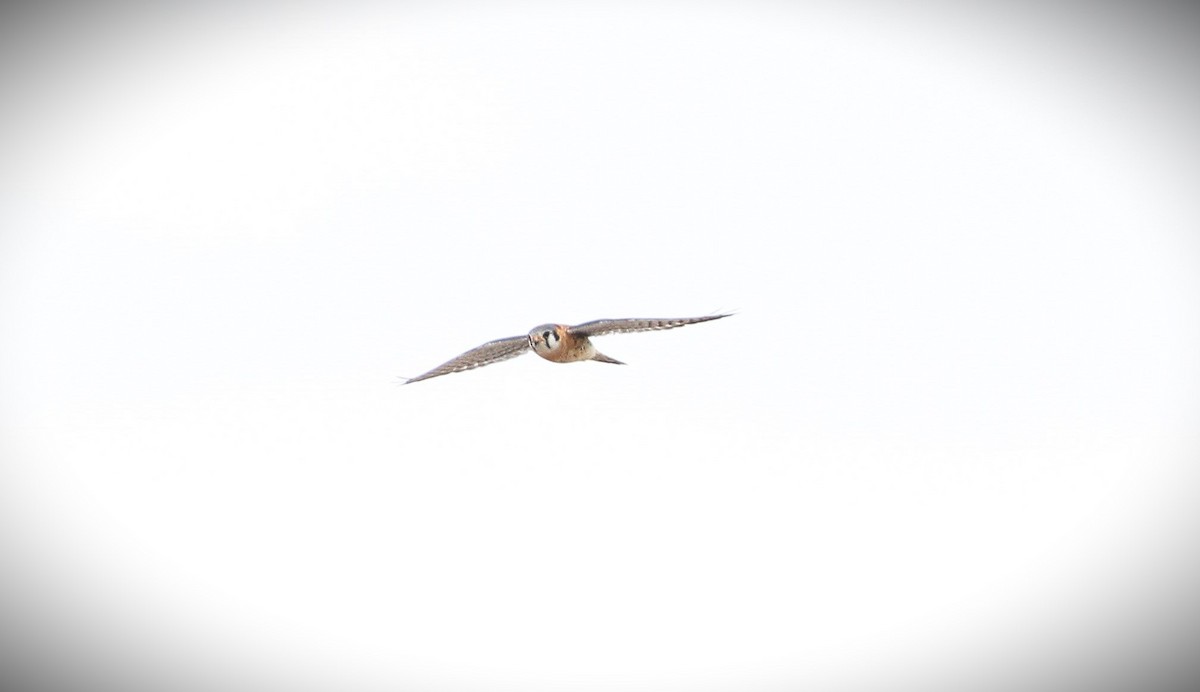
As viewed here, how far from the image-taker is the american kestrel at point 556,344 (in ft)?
43.3

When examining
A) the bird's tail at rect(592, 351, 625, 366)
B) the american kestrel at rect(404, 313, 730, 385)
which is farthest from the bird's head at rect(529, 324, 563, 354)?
the bird's tail at rect(592, 351, 625, 366)

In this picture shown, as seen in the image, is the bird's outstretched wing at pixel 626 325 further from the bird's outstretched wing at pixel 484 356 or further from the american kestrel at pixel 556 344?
the bird's outstretched wing at pixel 484 356

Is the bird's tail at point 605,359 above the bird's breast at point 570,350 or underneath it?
above

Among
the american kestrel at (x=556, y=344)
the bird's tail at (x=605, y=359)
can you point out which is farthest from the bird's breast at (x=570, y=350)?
the bird's tail at (x=605, y=359)

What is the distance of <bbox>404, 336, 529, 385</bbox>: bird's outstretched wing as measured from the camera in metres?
15.2

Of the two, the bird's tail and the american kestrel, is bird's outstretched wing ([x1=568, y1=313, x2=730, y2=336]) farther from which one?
the bird's tail

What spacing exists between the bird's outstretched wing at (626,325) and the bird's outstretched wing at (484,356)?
1333 millimetres

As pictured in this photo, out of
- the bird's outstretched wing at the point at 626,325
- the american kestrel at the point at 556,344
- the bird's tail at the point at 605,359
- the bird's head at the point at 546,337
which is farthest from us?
the bird's tail at the point at 605,359

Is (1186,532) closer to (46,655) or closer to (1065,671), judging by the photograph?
(1065,671)

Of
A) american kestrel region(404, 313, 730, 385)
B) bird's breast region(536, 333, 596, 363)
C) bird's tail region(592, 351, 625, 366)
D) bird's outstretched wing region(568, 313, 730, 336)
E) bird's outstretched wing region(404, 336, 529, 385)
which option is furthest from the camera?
bird's tail region(592, 351, 625, 366)

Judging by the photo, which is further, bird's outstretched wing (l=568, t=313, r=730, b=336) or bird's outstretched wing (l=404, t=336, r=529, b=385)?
bird's outstretched wing (l=404, t=336, r=529, b=385)

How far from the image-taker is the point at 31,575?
185m

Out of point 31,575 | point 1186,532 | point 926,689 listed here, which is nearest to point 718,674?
point 926,689

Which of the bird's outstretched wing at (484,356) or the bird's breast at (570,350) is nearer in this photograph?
the bird's breast at (570,350)
